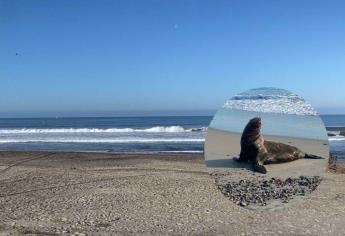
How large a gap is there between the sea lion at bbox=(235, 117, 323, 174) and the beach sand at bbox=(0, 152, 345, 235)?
7.28 ft

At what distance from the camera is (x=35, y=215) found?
10.8 m

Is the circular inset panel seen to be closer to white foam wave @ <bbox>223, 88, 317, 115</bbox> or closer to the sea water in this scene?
white foam wave @ <bbox>223, 88, 317, 115</bbox>

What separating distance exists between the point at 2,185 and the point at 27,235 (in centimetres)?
684

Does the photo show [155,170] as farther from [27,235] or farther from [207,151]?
[207,151]

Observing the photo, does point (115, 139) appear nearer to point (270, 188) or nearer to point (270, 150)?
point (270, 188)

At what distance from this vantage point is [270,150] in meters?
3.00

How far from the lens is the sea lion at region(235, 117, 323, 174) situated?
117 inches

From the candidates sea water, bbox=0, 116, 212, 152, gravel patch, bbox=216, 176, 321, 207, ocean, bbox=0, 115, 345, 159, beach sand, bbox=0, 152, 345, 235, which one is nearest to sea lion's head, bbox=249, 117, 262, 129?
gravel patch, bbox=216, 176, 321, 207

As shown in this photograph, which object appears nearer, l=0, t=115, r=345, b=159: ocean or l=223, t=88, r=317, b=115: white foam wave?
l=223, t=88, r=317, b=115: white foam wave

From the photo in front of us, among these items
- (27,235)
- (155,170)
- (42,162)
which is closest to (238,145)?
(27,235)

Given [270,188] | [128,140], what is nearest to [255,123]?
[270,188]

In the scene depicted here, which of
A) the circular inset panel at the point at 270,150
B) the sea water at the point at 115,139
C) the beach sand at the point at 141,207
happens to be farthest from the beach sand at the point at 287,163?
the sea water at the point at 115,139

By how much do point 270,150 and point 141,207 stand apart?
875 centimetres

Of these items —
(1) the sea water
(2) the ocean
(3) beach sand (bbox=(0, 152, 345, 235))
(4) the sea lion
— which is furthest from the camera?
(1) the sea water
